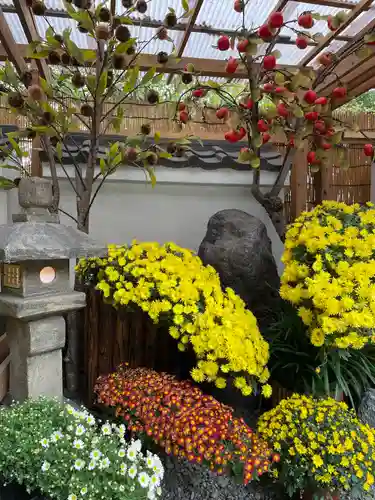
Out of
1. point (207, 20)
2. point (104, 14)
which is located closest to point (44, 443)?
point (104, 14)

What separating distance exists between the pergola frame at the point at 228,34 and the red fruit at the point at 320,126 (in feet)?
1.19

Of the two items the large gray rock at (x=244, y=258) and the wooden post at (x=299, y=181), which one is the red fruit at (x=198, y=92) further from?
the wooden post at (x=299, y=181)

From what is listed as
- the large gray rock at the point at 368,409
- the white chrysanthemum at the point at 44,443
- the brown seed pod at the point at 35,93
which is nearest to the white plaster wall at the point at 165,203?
the brown seed pod at the point at 35,93

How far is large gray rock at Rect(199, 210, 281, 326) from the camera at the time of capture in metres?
2.86

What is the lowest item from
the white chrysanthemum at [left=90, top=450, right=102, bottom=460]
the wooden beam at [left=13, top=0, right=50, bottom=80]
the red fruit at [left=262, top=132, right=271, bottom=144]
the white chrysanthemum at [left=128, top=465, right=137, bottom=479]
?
the white chrysanthemum at [left=128, top=465, right=137, bottom=479]

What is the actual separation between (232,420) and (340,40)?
9.66 ft

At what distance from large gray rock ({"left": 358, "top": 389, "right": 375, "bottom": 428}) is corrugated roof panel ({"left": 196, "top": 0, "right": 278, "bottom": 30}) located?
271 cm

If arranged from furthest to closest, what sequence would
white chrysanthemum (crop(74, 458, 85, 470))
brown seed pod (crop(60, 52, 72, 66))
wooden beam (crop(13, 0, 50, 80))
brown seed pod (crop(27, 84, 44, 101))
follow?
wooden beam (crop(13, 0, 50, 80)) → brown seed pod (crop(60, 52, 72, 66)) → brown seed pod (crop(27, 84, 44, 101)) → white chrysanthemum (crop(74, 458, 85, 470))

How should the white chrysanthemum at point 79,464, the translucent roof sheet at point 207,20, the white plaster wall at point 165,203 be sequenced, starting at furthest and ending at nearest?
1. the white plaster wall at point 165,203
2. the translucent roof sheet at point 207,20
3. the white chrysanthemum at point 79,464

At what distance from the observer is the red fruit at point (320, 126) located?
104 inches

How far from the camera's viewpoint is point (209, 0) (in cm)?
268

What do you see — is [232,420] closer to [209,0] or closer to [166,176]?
[166,176]

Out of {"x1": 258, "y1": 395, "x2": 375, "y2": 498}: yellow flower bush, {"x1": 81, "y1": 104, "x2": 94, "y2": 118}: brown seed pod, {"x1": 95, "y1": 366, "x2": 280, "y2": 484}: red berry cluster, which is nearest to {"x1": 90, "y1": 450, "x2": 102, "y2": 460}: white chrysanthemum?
Result: {"x1": 95, "y1": 366, "x2": 280, "y2": 484}: red berry cluster

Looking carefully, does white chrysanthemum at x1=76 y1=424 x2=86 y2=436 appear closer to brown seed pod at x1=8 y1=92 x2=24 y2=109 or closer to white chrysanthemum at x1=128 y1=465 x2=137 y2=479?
white chrysanthemum at x1=128 y1=465 x2=137 y2=479
